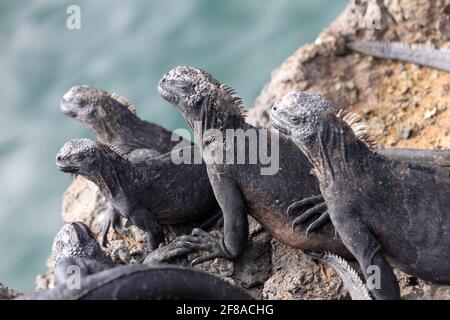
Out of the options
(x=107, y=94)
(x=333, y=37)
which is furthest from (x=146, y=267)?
(x=333, y=37)

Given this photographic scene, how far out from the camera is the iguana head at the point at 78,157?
485 centimetres

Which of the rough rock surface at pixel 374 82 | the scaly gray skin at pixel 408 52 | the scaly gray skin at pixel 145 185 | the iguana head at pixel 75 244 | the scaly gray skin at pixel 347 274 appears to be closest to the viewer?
the scaly gray skin at pixel 347 274

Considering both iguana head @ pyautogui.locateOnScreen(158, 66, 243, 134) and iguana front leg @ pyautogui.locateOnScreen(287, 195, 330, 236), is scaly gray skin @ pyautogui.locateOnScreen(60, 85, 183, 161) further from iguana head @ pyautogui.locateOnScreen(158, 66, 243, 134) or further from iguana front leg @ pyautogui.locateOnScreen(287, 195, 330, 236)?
iguana front leg @ pyautogui.locateOnScreen(287, 195, 330, 236)

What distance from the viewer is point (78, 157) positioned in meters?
4.85

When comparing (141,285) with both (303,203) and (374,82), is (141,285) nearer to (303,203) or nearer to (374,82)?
(303,203)

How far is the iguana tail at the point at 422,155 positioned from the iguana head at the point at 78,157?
165 cm

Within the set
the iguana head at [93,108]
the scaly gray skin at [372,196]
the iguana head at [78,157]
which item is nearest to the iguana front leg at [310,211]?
the scaly gray skin at [372,196]

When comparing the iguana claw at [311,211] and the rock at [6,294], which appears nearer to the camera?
the rock at [6,294]

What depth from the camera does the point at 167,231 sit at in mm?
5277

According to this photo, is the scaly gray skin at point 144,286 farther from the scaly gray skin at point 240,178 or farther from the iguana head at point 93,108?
the iguana head at point 93,108

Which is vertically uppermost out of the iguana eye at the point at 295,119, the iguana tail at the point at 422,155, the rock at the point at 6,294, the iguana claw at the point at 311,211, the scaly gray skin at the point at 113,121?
the scaly gray skin at the point at 113,121

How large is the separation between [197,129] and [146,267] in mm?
1006

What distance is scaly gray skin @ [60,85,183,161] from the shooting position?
593 centimetres
